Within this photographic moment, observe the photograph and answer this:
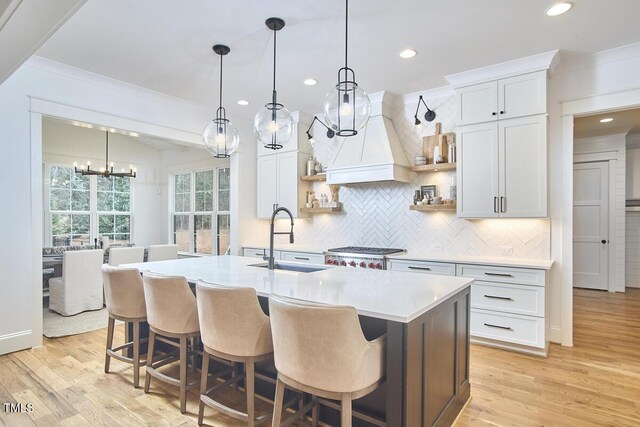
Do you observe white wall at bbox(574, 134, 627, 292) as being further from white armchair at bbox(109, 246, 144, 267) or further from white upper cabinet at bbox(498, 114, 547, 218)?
white armchair at bbox(109, 246, 144, 267)

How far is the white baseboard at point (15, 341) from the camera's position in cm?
338

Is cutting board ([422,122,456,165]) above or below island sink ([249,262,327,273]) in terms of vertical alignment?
above

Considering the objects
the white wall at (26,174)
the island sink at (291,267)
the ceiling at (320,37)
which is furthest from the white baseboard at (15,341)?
the ceiling at (320,37)

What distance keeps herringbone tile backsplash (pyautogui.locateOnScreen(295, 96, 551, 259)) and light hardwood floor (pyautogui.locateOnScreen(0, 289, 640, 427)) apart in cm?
111

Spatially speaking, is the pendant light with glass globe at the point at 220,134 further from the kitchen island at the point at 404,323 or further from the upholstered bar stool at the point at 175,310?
the upholstered bar stool at the point at 175,310

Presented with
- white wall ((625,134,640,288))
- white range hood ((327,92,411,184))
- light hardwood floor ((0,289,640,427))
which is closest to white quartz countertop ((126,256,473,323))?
light hardwood floor ((0,289,640,427))

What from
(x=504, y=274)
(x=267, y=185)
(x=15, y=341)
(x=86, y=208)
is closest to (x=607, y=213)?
(x=504, y=274)

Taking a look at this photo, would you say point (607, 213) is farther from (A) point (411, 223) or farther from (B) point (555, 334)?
(A) point (411, 223)

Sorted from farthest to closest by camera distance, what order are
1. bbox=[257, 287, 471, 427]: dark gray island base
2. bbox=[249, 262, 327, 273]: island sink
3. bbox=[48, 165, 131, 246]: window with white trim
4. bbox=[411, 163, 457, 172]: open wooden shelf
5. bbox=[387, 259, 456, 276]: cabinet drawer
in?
1. bbox=[48, 165, 131, 246]: window with white trim
2. bbox=[411, 163, 457, 172]: open wooden shelf
3. bbox=[387, 259, 456, 276]: cabinet drawer
4. bbox=[249, 262, 327, 273]: island sink
5. bbox=[257, 287, 471, 427]: dark gray island base

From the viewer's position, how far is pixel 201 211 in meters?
7.24

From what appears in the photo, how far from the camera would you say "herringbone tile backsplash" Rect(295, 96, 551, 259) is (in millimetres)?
3932

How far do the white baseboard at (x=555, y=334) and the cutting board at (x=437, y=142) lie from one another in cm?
214

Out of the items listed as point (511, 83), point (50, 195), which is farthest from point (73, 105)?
point (511, 83)

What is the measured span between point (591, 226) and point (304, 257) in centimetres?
535
